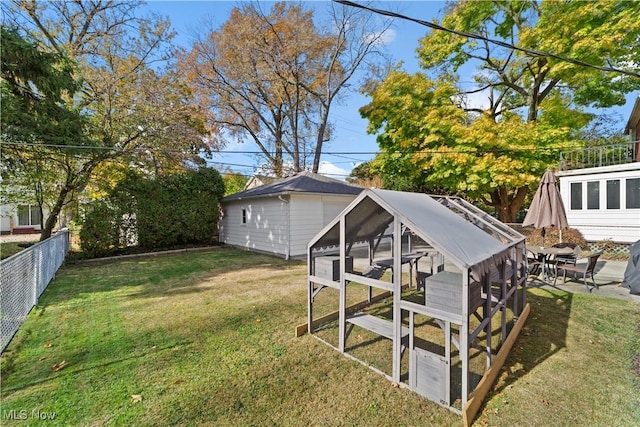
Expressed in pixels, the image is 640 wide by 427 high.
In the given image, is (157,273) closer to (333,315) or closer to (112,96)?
(333,315)

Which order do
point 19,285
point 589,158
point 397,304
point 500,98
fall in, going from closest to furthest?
point 397,304 < point 19,285 < point 589,158 < point 500,98

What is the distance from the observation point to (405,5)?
512 inches

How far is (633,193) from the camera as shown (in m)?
10.4

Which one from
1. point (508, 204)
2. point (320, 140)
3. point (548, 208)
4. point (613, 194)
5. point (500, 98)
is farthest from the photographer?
point (320, 140)

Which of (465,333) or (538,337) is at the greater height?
(465,333)

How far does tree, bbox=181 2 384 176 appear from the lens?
18125mm

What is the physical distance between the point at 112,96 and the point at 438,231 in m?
13.6

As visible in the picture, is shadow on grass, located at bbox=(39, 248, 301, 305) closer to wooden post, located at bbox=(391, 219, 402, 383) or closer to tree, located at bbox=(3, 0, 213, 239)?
tree, located at bbox=(3, 0, 213, 239)

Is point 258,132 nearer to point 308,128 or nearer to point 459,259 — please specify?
point 308,128

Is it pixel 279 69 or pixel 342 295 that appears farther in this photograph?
pixel 279 69

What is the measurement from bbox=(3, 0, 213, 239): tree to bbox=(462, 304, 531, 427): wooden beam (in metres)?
11.9

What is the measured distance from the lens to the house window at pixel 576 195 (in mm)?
11945

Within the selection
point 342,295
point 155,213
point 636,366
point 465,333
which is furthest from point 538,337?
point 155,213

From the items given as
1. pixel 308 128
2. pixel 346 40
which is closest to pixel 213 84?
pixel 308 128
